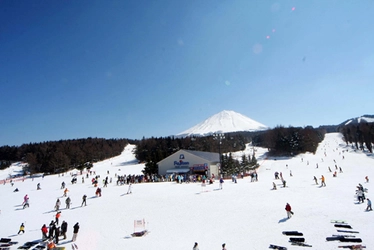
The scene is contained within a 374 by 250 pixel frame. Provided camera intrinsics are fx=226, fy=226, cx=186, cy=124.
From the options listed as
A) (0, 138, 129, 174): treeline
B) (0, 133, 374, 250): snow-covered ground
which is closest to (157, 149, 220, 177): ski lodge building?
(0, 133, 374, 250): snow-covered ground

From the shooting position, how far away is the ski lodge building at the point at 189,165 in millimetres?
38750

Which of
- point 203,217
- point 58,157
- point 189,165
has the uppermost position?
point 58,157

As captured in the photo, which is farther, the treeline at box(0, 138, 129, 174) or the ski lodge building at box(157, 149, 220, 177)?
the treeline at box(0, 138, 129, 174)

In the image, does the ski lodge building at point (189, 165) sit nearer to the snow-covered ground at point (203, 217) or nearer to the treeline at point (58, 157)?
the snow-covered ground at point (203, 217)

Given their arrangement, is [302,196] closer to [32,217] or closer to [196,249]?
[196,249]

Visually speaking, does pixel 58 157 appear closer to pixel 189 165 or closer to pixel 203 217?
pixel 189 165

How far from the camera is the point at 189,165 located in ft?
132

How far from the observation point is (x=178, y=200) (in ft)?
67.9

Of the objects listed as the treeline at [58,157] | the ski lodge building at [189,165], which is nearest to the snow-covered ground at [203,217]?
the ski lodge building at [189,165]

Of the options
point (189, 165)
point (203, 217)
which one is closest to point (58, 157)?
point (189, 165)

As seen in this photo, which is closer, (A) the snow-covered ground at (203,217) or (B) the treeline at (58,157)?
(A) the snow-covered ground at (203,217)

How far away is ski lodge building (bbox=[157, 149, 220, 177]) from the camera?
3875 cm

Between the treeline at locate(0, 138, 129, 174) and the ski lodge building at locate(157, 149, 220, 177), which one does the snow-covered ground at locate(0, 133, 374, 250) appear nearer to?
the ski lodge building at locate(157, 149, 220, 177)

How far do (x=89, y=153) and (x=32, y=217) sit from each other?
67096 millimetres
